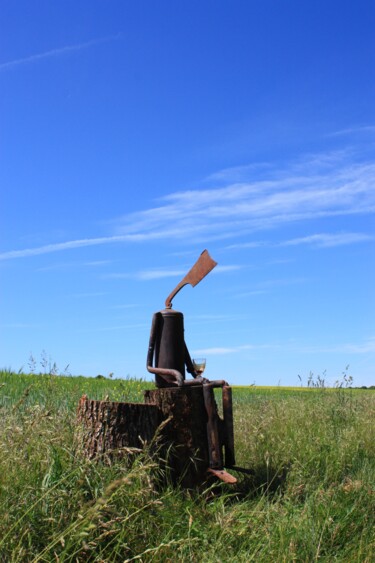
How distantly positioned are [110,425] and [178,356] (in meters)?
1.39

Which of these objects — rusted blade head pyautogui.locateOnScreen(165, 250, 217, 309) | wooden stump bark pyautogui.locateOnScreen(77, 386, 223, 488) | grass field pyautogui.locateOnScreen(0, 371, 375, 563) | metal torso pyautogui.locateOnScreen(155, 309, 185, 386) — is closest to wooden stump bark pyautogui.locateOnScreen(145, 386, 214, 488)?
wooden stump bark pyautogui.locateOnScreen(77, 386, 223, 488)

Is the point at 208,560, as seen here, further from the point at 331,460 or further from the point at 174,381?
the point at 331,460

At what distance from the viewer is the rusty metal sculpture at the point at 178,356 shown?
19.3ft

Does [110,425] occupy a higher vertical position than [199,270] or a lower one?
lower

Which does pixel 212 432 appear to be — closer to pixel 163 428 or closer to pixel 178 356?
pixel 163 428

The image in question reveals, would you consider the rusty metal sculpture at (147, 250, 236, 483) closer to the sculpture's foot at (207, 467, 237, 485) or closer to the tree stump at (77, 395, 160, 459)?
the sculpture's foot at (207, 467, 237, 485)

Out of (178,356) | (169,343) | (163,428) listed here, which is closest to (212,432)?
(163,428)

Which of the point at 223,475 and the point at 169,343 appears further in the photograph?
the point at 169,343

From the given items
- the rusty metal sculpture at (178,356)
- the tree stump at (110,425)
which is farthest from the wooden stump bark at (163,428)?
the rusty metal sculpture at (178,356)

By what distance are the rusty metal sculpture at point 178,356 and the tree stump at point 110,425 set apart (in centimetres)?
80

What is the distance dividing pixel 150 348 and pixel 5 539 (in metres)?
3.07

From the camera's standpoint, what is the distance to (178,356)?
619 cm

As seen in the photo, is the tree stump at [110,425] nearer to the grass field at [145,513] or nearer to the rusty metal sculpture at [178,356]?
the grass field at [145,513]

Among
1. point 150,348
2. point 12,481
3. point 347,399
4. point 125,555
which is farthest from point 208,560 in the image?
point 347,399
